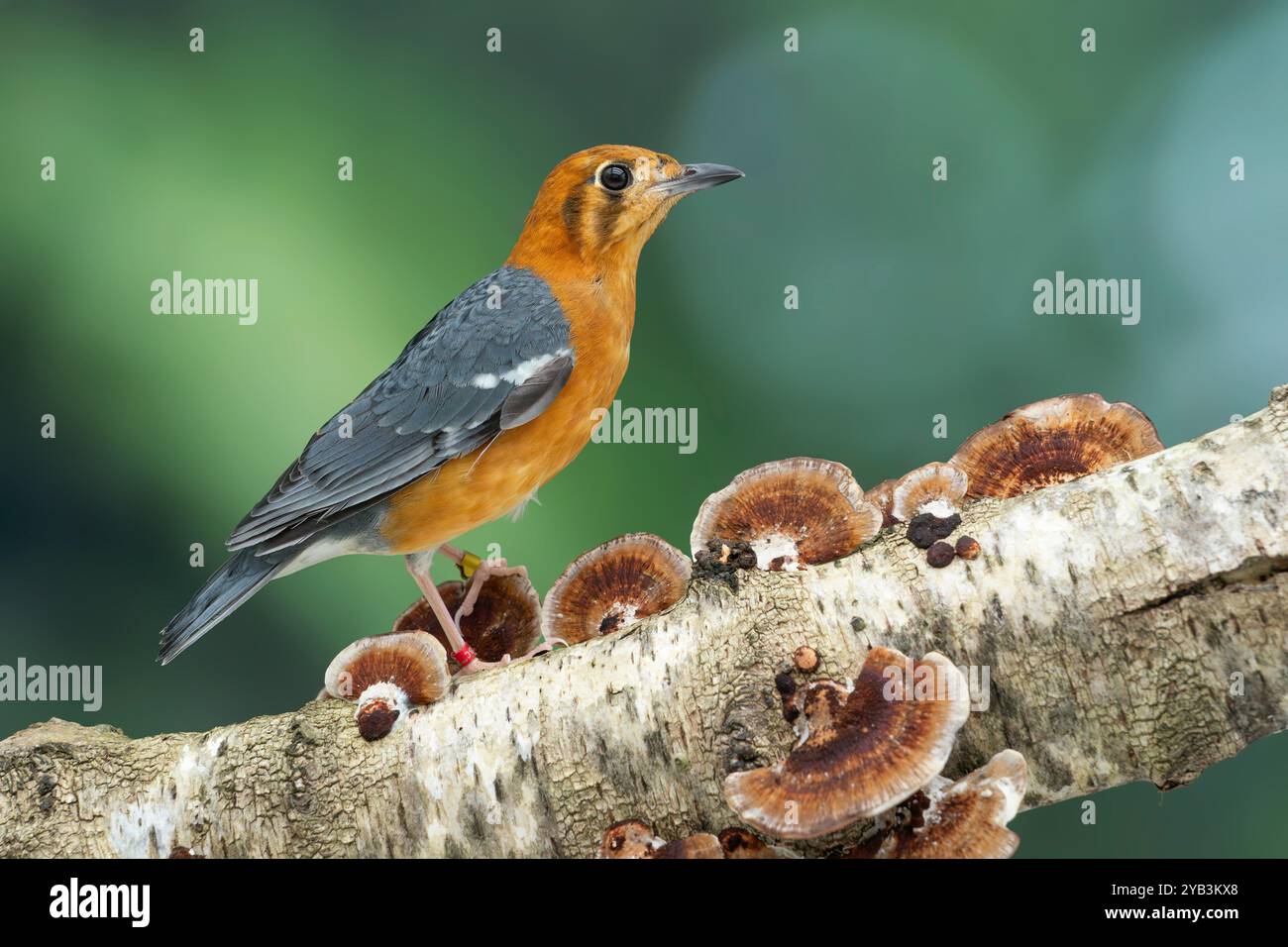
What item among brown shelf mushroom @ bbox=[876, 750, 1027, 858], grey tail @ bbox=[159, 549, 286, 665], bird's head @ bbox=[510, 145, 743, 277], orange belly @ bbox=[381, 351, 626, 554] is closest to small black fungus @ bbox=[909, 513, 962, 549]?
brown shelf mushroom @ bbox=[876, 750, 1027, 858]

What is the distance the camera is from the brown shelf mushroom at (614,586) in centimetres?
298

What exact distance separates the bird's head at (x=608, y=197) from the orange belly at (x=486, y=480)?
0.50m

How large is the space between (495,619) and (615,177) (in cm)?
161

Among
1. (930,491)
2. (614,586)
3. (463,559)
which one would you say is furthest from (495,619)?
(930,491)

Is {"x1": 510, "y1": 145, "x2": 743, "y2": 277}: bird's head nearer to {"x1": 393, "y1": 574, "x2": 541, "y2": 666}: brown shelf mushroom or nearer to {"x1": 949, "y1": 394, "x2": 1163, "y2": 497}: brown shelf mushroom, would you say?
{"x1": 393, "y1": 574, "x2": 541, "y2": 666}: brown shelf mushroom

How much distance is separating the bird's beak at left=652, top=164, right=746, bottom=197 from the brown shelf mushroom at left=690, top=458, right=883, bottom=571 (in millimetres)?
1542

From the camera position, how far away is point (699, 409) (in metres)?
4.36

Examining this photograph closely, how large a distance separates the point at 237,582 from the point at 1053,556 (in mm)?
2393

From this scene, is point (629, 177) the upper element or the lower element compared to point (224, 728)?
upper

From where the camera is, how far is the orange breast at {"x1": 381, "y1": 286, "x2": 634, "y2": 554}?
376cm

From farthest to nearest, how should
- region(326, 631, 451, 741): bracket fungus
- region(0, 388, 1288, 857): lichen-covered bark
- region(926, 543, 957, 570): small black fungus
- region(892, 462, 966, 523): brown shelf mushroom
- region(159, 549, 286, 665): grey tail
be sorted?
region(159, 549, 286, 665): grey tail < region(326, 631, 451, 741): bracket fungus < region(892, 462, 966, 523): brown shelf mushroom < region(926, 543, 957, 570): small black fungus < region(0, 388, 1288, 857): lichen-covered bark
